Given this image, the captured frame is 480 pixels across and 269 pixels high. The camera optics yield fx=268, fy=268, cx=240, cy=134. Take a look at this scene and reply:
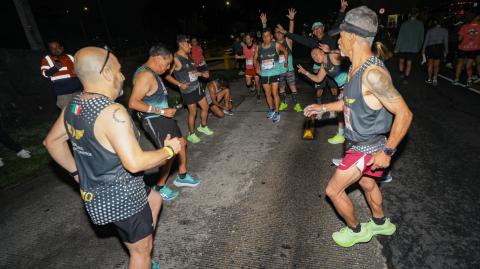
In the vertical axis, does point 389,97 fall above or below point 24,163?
above

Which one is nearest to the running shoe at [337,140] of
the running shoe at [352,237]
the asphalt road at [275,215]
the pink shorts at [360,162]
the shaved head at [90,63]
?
the asphalt road at [275,215]

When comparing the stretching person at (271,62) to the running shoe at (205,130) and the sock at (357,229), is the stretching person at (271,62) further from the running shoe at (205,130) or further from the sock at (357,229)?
the sock at (357,229)

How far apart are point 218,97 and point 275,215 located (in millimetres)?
4952

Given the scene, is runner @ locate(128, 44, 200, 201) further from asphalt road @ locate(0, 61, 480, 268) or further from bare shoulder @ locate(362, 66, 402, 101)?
bare shoulder @ locate(362, 66, 402, 101)

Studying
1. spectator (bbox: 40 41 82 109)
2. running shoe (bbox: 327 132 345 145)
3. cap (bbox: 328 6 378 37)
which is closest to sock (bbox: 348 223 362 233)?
cap (bbox: 328 6 378 37)

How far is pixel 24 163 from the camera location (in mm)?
5738

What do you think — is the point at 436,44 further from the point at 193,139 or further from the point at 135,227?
the point at 135,227

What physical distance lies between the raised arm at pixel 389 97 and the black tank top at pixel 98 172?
2.05 metres

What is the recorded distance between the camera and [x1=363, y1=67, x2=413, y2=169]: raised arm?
7.16 feet

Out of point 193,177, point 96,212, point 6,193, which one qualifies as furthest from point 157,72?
point 6,193

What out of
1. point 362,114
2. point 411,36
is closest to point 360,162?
point 362,114

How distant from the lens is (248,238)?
10.3 ft

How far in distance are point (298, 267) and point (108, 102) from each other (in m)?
2.32

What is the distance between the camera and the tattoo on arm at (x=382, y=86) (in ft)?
7.14
